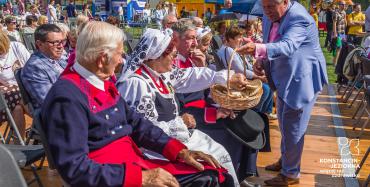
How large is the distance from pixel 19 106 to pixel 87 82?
284 centimetres

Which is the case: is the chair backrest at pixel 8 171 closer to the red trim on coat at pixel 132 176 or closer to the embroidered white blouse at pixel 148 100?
the red trim on coat at pixel 132 176

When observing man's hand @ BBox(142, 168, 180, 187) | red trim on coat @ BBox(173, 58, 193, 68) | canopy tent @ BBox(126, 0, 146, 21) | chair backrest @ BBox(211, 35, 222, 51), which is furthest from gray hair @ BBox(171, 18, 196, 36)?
canopy tent @ BBox(126, 0, 146, 21)

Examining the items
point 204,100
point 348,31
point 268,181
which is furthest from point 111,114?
point 348,31

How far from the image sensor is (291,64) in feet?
11.7

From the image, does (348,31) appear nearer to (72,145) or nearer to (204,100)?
(204,100)

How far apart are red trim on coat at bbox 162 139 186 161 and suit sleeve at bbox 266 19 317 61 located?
1.24 metres

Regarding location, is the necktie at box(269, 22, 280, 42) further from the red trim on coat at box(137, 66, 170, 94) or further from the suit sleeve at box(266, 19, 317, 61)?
the red trim on coat at box(137, 66, 170, 94)

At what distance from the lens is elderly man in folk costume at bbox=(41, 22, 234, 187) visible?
197 centimetres

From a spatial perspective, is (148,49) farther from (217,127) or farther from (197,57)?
(197,57)

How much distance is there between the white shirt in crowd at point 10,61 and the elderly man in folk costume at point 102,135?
300 centimetres

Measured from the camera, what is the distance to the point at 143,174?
2107 mm

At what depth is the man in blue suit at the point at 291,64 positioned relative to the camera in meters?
3.44

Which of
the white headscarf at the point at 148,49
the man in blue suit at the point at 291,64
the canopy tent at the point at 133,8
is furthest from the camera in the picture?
the canopy tent at the point at 133,8

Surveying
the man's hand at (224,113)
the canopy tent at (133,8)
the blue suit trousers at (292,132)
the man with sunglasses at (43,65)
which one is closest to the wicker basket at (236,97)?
the man's hand at (224,113)
